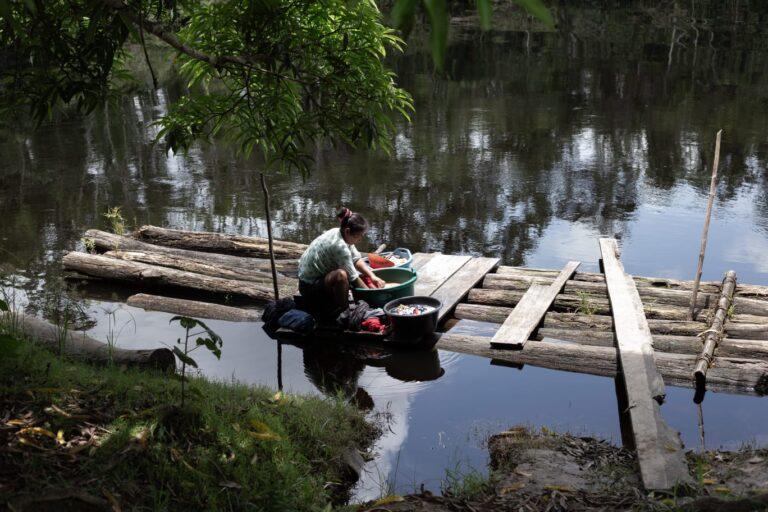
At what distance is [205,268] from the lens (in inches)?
343

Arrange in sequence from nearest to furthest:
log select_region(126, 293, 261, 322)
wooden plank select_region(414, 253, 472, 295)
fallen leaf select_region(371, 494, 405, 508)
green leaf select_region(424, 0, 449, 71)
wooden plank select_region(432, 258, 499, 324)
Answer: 1. green leaf select_region(424, 0, 449, 71)
2. fallen leaf select_region(371, 494, 405, 508)
3. wooden plank select_region(432, 258, 499, 324)
4. log select_region(126, 293, 261, 322)
5. wooden plank select_region(414, 253, 472, 295)

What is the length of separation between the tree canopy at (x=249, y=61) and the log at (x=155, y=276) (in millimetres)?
3509

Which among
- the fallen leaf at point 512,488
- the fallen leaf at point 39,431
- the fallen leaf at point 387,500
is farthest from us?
the fallen leaf at point 512,488

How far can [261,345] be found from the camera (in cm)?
729

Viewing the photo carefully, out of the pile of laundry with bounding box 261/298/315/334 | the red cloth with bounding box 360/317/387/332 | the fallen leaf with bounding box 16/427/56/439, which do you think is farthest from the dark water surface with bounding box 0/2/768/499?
the fallen leaf with bounding box 16/427/56/439

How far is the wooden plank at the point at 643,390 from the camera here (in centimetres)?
439

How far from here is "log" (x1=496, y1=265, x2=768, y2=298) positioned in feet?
24.5

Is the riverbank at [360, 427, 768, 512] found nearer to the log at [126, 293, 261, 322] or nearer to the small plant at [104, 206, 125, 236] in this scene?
the log at [126, 293, 261, 322]

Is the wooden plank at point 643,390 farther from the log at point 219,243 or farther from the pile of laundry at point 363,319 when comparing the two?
the log at point 219,243

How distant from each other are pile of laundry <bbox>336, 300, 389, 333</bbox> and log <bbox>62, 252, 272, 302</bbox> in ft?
3.95

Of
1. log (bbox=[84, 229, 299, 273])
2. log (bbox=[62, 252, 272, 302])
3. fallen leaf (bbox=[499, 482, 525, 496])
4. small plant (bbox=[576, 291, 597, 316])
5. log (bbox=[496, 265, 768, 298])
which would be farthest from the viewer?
log (bbox=[84, 229, 299, 273])

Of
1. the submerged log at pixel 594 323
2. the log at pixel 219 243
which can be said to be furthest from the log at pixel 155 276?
the submerged log at pixel 594 323

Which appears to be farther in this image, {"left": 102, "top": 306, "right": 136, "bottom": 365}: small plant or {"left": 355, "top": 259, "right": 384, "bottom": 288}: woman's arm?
{"left": 102, "top": 306, "right": 136, "bottom": 365}: small plant

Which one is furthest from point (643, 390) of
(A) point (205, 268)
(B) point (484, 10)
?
(A) point (205, 268)
